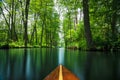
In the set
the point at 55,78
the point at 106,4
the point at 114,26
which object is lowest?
the point at 55,78

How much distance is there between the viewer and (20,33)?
1918 inches

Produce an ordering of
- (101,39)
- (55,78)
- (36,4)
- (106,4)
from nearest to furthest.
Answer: (55,78), (106,4), (101,39), (36,4)

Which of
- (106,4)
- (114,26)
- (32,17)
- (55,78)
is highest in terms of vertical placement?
(32,17)

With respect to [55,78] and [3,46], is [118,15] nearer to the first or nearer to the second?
[3,46]

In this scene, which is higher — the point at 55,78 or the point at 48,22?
the point at 48,22

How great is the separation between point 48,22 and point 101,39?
103ft

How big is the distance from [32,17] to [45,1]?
7.92 metres

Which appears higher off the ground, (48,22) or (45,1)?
(45,1)

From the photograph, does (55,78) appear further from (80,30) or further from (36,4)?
(36,4)

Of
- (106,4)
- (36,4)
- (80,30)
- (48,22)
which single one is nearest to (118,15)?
(106,4)

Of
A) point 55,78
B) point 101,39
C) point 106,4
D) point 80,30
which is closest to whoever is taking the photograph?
point 55,78

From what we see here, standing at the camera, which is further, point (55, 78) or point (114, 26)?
point (114, 26)

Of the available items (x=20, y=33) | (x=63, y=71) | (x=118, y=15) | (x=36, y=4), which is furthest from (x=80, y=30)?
(x=20, y=33)

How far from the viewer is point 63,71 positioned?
1912 mm
